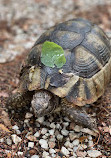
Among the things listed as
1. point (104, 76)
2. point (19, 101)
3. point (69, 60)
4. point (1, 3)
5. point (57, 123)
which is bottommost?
point (57, 123)

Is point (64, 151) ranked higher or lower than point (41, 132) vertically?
lower

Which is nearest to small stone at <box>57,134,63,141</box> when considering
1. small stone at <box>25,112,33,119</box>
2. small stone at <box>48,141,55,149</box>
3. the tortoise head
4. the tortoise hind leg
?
small stone at <box>48,141,55,149</box>

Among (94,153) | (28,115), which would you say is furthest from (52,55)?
(94,153)

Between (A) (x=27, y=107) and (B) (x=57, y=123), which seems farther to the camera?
(A) (x=27, y=107)

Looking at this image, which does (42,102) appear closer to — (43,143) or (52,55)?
(43,143)

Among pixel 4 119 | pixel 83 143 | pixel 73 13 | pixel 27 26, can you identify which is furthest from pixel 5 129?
pixel 73 13

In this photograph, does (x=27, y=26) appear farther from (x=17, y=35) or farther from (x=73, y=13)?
(x=73, y=13)

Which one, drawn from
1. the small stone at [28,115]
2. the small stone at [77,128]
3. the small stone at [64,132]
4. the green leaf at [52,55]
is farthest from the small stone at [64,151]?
the green leaf at [52,55]
